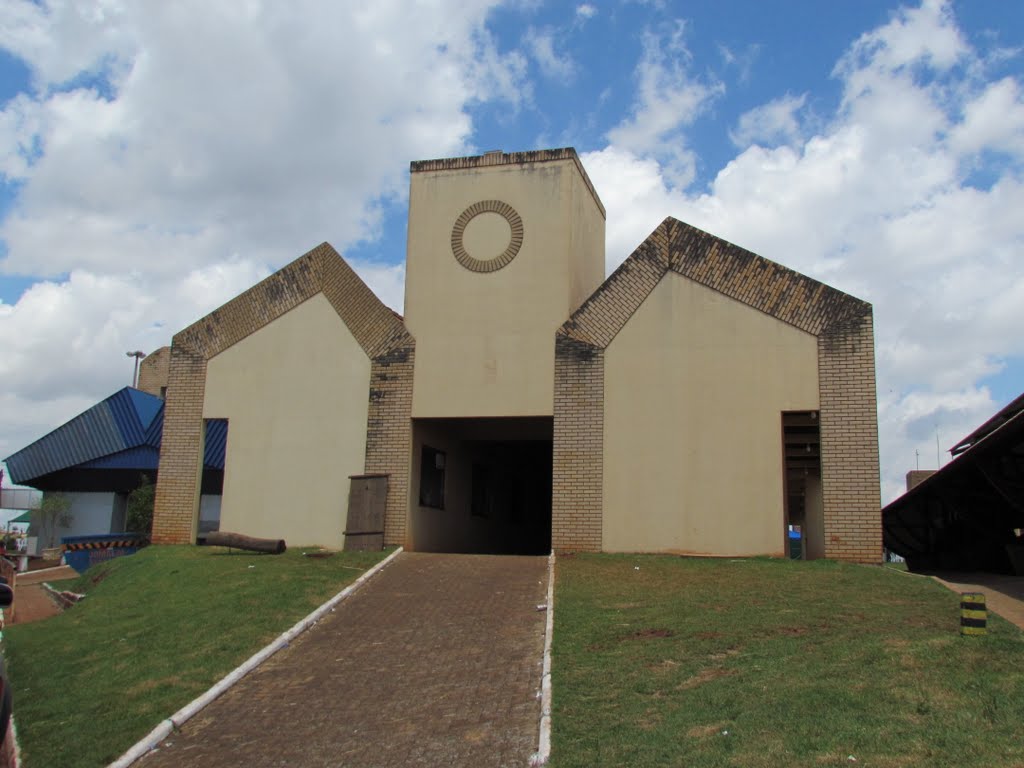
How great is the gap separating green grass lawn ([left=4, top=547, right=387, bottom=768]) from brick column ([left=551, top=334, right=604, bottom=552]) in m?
3.22

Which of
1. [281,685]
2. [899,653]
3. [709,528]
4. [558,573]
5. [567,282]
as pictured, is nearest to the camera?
[899,653]

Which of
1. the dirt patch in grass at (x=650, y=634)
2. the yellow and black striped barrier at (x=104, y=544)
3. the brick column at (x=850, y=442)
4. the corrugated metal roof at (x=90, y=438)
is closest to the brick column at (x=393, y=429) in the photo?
the brick column at (x=850, y=442)

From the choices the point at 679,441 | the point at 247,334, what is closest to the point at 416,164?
the point at 247,334

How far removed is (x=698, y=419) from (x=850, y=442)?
242cm

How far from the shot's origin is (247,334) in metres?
18.9

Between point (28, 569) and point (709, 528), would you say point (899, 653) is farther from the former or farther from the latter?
point (28, 569)

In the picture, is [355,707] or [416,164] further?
[416,164]

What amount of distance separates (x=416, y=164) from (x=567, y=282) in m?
4.03

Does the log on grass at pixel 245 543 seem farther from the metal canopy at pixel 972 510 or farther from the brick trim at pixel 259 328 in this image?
the metal canopy at pixel 972 510

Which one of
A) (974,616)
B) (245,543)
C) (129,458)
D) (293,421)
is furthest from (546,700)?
(129,458)

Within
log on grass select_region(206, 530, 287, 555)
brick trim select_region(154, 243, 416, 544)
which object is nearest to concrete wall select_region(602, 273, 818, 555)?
brick trim select_region(154, 243, 416, 544)

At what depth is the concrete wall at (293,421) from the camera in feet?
58.0

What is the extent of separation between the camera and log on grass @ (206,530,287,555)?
647 inches

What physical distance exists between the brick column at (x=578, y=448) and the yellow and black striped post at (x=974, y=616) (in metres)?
8.09
